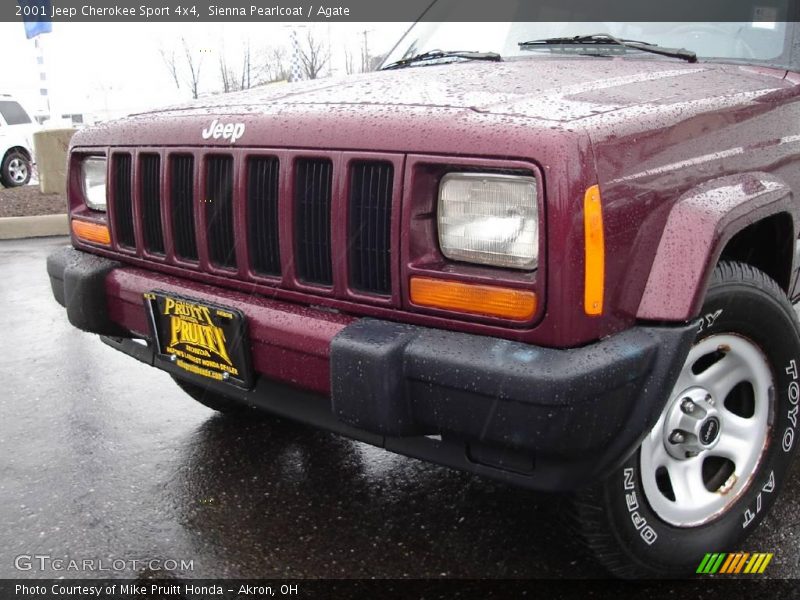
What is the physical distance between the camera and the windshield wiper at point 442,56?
2.93 metres

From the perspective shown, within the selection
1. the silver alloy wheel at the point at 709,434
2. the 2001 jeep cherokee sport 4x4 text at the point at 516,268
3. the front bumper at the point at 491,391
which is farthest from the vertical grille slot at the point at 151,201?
the silver alloy wheel at the point at 709,434

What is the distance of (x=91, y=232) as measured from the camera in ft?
9.36

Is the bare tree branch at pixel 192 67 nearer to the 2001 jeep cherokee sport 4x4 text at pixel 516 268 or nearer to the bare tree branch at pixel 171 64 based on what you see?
the bare tree branch at pixel 171 64

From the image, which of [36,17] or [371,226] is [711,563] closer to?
[371,226]

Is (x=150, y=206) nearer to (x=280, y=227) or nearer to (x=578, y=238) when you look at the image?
(x=280, y=227)

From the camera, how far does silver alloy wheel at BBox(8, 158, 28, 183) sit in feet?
43.7

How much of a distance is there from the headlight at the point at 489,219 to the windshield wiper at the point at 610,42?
47.2 inches

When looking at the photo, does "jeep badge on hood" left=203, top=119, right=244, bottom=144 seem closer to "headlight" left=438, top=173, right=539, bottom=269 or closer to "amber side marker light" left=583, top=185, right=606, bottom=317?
"headlight" left=438, top=173, right=539, bottom=269

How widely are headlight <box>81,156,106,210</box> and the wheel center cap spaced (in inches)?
87.1

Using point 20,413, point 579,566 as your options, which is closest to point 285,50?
point 20,413

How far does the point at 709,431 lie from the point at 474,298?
2.90ft

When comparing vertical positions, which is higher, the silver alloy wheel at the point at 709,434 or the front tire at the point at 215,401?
the silver alloy wheel at the point at 709,434

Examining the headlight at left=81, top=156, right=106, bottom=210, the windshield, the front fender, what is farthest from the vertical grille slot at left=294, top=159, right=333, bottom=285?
the windshield

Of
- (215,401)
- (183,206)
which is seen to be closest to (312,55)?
(215,401)
